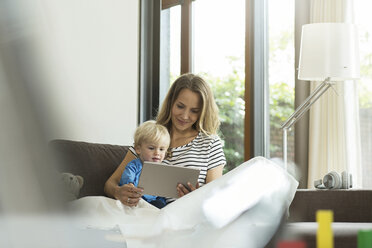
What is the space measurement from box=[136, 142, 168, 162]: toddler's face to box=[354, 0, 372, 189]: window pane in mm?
917

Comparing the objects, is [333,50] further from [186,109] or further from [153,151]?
[153,151]

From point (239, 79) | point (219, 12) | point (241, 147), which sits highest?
point (219, 12)

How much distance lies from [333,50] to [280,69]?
0.67 meters

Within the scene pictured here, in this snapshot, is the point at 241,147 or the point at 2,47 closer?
the point at 2,47

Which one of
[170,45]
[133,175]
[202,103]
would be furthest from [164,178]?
[170,45]

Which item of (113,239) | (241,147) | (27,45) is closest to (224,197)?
(113,239)

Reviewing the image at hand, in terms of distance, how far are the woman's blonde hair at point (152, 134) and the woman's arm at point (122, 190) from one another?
0.39 ft

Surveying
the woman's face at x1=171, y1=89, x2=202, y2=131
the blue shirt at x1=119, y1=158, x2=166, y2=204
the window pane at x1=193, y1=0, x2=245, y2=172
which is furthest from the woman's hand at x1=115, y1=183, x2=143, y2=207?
the window pane at x1=193, y1=0, x2=245, y2=172

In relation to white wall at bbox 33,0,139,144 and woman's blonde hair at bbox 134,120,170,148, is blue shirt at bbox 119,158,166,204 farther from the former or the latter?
white wall at bbox 33,0,139,144

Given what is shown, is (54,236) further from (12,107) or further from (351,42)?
(351,42)

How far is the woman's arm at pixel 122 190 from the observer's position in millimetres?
1053

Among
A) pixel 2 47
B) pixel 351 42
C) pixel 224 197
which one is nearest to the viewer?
pixel 2 47

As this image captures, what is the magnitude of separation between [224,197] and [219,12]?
228 centimetres

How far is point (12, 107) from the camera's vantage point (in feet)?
0.45
